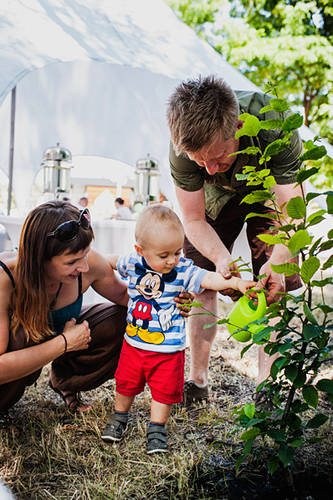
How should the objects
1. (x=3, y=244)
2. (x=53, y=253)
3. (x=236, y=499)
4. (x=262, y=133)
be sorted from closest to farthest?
(x=236, y=499) < (x=53, y=253) < (x=262, y=133) < (x=3, y=244)

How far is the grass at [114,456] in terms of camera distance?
4.58 ft

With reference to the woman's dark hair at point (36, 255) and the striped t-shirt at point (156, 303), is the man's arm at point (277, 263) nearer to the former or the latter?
the striped t-shirt at point (156, 303)

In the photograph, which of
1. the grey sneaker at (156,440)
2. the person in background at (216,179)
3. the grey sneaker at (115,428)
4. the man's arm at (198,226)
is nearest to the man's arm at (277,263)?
the person in background at (216,179)

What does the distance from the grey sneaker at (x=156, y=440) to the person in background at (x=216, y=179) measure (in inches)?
16.6

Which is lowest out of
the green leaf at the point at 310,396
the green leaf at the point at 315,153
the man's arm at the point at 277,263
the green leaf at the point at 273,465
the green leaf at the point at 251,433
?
the green leaf at the point at 273,465

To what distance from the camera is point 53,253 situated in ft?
4.99

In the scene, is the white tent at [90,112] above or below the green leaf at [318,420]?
above

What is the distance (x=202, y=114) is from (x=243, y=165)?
1.19 feet

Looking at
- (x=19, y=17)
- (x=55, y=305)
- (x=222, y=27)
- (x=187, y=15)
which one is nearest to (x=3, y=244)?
(x=55, y=305)

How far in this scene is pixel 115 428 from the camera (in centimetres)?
173

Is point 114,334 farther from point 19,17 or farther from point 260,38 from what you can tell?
point 260,38

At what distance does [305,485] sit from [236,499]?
0.23 meters

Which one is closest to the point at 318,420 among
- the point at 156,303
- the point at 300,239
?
the point at 300,239

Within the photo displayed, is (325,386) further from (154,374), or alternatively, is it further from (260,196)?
(154,374)
